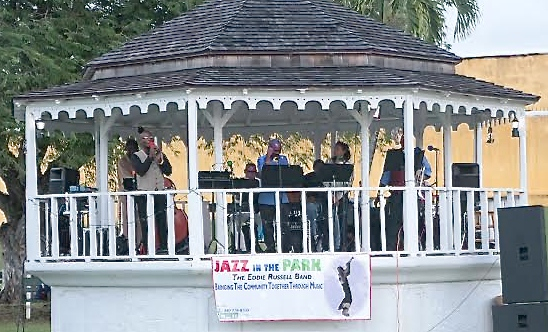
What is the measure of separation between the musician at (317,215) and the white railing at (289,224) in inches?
0.5

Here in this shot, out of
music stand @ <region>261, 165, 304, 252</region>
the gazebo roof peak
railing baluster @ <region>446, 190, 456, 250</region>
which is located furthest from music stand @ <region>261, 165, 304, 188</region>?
railing baluster @ <region>446, 190, 456, 250</region>

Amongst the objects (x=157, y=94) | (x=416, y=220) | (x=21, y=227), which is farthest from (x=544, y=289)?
(x=21, y=227)

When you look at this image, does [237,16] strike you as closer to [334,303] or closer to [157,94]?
[157,94]

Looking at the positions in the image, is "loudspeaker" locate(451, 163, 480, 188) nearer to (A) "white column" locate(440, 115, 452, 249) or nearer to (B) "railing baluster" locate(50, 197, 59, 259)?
(A) "white column" locate(440, 115, 452, 249)

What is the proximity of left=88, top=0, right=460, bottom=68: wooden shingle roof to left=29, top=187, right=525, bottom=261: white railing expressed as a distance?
185 cm

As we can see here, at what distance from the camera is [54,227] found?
18.1m

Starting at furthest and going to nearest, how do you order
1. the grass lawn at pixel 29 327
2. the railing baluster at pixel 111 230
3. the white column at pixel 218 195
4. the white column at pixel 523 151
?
the grass lawn at pixel 29 327 < the white column at pixel 523 151 < the railing baluster at pixel 111 230 < the white column at pixel 218 195

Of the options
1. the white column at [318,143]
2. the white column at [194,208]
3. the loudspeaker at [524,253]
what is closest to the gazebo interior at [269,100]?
the white column at [194,208]

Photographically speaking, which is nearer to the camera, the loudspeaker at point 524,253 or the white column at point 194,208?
the loudspeaker at point 524,253

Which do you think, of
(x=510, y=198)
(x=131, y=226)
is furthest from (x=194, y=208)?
(x=510, y=198)

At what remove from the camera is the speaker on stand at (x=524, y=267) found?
16.5 metres

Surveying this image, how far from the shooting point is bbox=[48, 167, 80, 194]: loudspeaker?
1917 cm

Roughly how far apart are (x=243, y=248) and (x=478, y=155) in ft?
13.5

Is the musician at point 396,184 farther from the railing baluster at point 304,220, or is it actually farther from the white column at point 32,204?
the white column at point 32,204
